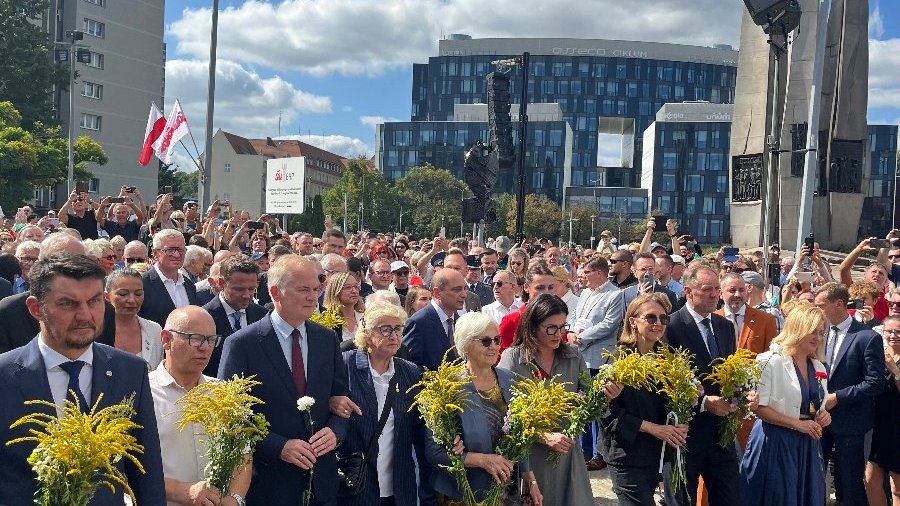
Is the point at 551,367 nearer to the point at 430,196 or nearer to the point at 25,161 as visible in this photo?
the point at 25,161

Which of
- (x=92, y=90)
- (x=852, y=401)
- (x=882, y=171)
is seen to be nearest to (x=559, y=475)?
(x=852, y=401)

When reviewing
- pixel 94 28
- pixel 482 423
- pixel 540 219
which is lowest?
pixel 482 423

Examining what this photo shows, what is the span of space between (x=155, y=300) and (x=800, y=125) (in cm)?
1949

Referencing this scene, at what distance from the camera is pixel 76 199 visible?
13.0 m

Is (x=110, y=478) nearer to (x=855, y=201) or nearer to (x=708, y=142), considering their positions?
(x=855, y=201)

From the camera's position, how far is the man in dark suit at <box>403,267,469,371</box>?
6.76 meters

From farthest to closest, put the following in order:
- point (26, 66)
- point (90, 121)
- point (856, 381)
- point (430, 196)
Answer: point (430, 196), point (90, 121), point (26, 66), point (856, 381)

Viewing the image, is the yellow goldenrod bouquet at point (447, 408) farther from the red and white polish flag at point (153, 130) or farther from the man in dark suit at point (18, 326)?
the red and white polish flag at point (153, 130)

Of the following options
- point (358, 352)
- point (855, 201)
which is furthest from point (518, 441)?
point (855, 201)

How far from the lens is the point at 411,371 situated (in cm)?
556

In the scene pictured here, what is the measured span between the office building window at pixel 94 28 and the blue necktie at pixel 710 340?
235ft

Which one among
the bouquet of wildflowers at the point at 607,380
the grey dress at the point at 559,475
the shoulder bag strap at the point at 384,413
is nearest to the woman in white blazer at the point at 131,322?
the shoulder bag strap at the point at 384,413

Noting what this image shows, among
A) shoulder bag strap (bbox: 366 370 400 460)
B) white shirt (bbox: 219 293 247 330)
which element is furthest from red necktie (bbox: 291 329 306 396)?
white shirt (bbox: 219 293 247 330)

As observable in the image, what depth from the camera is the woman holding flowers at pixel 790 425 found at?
21.1 feet
